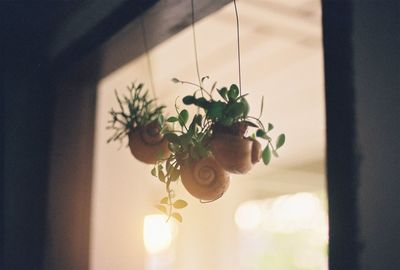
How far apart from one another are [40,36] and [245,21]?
995 mm

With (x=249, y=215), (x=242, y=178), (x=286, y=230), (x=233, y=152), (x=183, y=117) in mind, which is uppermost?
(x=242, y=178)

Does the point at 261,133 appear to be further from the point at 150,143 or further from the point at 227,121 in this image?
the point at 150,143

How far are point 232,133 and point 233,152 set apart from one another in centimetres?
5

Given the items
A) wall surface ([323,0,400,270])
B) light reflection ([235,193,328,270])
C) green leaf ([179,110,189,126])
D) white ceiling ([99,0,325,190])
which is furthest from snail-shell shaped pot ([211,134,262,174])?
light reflection ([235,193,328,270])

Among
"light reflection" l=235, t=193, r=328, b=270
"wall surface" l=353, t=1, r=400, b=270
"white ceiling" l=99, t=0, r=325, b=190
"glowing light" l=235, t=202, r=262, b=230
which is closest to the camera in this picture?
"wall surface" l=353, t=1, r=400, b=270

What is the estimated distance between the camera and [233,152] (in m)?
1.19

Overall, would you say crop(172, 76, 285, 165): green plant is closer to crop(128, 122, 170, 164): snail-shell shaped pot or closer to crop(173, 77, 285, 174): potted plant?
crop(173, 77, 285, 174): potted plant

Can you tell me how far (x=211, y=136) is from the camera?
1250 mm

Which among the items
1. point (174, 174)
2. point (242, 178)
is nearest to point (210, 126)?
point (174, 174)

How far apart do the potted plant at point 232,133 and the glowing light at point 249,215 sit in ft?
14.6

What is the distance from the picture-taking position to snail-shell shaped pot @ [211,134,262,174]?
119 cm

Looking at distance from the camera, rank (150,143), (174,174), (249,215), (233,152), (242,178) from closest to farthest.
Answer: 1. (233,152)
2. (174,174)
3. (150,143)
4. (242,178)
5. (249,215)

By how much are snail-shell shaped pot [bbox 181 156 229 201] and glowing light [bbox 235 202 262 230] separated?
4.38m

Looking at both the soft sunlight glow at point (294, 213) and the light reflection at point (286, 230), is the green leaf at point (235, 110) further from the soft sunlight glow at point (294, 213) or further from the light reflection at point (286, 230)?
the soft sunlight glow at point (294, 213)
